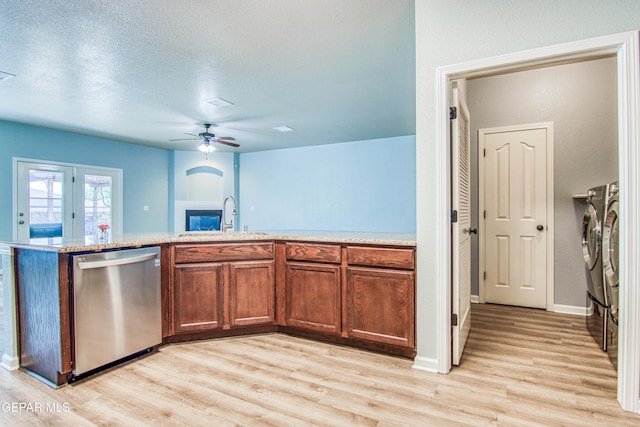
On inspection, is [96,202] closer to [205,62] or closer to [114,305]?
[205,62]

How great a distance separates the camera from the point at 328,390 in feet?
6.27

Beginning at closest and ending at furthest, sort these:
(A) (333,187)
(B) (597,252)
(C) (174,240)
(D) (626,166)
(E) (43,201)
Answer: (D) (626,166)
(B) (597,252)
(C) (174,240)
(E) (43,201)
(A) (333,187)

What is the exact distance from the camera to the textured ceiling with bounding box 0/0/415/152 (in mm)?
2283

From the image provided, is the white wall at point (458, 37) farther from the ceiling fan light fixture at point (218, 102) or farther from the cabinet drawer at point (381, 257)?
the ceiling fan light fixture at point (218, 102)

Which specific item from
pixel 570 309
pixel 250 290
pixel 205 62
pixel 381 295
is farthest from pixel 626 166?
pixel 205 62

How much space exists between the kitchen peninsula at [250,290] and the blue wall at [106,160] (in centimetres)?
393

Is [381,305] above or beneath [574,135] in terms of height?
beneath

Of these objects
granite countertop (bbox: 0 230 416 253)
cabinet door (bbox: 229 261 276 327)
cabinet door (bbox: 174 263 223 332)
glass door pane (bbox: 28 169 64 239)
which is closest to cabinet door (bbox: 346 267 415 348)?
granite countertop (bbox: 0 230 416 253)

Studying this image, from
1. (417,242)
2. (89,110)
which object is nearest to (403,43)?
(417,242)

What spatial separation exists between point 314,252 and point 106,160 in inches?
219

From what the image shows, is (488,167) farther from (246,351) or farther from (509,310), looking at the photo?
(246,351)

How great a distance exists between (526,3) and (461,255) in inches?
60.5

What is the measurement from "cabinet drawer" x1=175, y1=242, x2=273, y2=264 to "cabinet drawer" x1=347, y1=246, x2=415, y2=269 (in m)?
0.74

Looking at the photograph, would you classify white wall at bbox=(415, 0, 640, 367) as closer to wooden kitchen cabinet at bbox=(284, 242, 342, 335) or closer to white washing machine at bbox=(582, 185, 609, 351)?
wooden kitchen cabinet at bbox=(284, 242, 342, 335)
